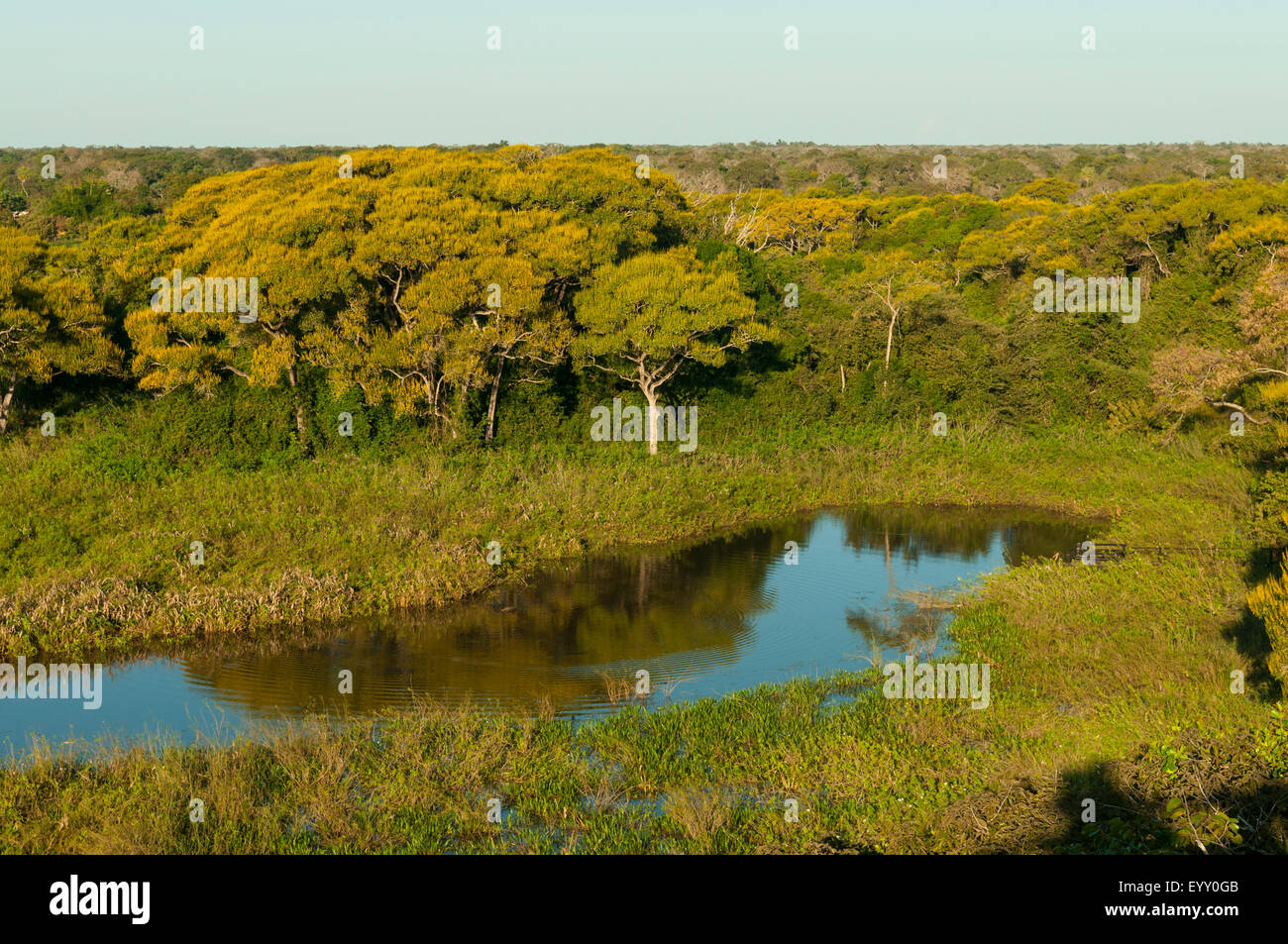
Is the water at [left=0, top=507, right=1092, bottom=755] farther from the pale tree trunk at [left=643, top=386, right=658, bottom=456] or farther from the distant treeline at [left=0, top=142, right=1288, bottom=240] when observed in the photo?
the distant treeline at [left=0, top=142, right=1288, bottom=240]

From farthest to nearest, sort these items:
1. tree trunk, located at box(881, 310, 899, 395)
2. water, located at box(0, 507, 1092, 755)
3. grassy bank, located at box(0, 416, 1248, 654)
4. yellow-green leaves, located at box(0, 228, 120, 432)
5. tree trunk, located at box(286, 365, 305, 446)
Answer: tree trunk, located at box(881, 310, 899, 395)
tree trunk, located at box(286, 365, 305, 446)
yellow-green leaves, located at box(0, 228, 120, 432)
grassy bank, located at box(0, 416, 1248, 654)
water, located at box(0, 507, 1092, 755)

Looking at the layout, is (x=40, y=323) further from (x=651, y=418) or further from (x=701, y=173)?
(x=701, y=173)

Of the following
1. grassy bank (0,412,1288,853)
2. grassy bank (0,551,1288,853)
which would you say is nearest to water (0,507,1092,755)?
grassy bank (0,412,1288,853)

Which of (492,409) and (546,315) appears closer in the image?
(546,315)

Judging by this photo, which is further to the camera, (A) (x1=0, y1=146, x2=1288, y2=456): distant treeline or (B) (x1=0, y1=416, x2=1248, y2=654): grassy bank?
(A) (x1=0, y1=146, x2=1288, y2=456): distant treeline

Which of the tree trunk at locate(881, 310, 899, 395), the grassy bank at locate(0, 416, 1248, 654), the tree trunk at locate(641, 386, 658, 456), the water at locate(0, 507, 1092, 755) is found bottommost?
the water at locate(0, 507, 1092, 755)

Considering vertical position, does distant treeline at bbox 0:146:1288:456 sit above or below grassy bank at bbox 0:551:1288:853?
above

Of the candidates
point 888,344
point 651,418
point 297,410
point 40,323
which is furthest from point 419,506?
point 888,344
